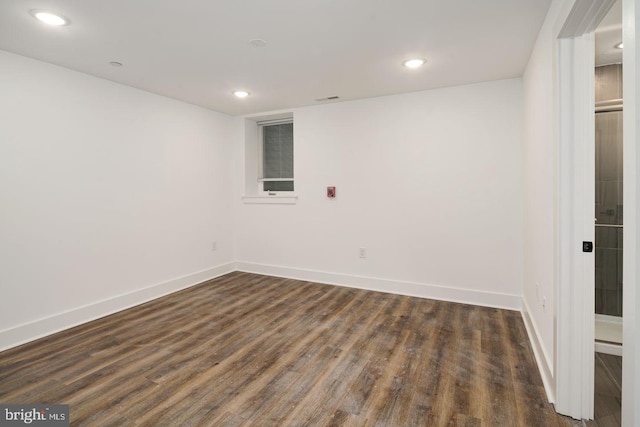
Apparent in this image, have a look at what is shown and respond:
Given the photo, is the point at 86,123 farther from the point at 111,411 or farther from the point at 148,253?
the point at 111,411

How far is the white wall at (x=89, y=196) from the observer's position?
2.72 meters

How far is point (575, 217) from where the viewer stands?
5.71ft

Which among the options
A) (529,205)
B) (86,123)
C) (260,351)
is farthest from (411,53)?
(86,123)

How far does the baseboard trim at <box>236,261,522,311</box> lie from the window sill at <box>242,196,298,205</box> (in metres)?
0.96

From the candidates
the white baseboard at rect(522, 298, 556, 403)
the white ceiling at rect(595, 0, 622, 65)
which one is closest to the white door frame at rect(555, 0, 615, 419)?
the white baseboard at rect(522, 298, 556, 403)

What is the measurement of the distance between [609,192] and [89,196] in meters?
5.06

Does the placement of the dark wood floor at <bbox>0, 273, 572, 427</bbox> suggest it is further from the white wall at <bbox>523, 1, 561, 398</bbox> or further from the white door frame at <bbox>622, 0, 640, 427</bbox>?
the white door frame at <bbox>622, 0, 640, 427</bbox>

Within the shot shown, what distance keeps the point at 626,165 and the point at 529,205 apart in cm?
222

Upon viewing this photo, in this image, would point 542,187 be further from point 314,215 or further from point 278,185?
point 278,185

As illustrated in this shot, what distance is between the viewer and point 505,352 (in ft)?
8.32

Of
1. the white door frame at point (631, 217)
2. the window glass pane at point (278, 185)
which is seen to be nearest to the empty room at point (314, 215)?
the white door frame at point (631, 217)

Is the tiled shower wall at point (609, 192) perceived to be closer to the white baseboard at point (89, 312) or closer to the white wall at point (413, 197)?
the white wall at point (413, 197)

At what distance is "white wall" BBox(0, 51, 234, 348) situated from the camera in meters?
2.72

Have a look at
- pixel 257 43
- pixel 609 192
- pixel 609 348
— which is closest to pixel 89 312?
pixel 257 43
